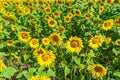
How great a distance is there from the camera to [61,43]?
568cm

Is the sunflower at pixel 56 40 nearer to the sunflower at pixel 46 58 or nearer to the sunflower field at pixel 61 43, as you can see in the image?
the sunflower field at pixel 61 43

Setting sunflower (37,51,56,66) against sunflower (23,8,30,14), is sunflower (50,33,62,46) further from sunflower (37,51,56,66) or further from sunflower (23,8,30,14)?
sunflower (23,8,30,14)

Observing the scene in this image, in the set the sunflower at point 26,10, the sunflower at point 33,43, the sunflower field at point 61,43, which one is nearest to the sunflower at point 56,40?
the sunflower field at point 61,43

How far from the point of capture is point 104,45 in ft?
18.6

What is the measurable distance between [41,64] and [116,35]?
1803mm

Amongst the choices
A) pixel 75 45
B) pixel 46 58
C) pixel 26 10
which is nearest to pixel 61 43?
pixel 75 45

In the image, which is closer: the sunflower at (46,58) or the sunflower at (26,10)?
the sunflower at (46,58)

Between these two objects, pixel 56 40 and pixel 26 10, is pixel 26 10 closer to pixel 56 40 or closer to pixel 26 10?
pixel 26 10

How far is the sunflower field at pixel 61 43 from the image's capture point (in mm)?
4961

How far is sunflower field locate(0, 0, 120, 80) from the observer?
4961 millimetres

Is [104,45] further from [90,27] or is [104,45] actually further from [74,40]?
[90,27]

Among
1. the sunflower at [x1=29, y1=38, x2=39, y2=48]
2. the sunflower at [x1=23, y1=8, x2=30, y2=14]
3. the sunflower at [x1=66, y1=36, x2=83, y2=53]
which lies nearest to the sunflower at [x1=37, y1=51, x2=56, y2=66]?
the sunflower at [x1=66, y1=36, x2=83, y2=53]

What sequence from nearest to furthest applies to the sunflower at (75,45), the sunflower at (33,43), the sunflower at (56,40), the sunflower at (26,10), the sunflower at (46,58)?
the sunflower at (46,58) → the sunflower at (75,45) → the sunflower at (56,40) → the sunflower at (33,43) → the sunflower at (26,10)

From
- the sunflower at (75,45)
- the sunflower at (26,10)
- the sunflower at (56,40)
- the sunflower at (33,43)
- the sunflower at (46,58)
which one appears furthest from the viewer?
the sunflower at (26,10)
